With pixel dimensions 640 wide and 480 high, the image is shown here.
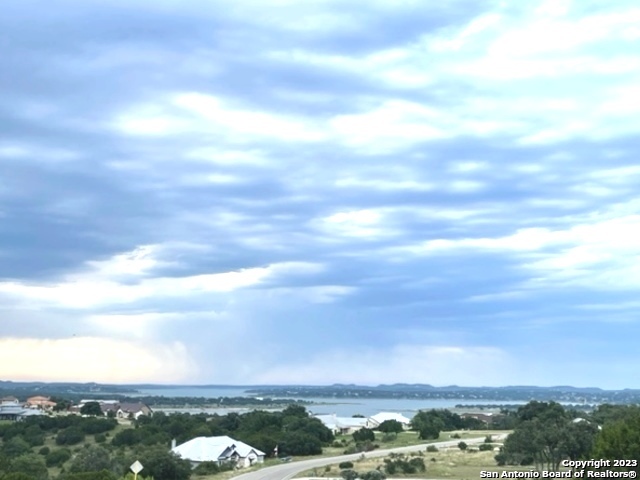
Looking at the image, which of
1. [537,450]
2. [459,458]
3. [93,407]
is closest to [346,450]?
[459,458]

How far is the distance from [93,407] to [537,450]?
10681 cm

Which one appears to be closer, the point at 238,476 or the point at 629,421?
the point at 629,421

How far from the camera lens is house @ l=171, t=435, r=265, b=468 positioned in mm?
77500

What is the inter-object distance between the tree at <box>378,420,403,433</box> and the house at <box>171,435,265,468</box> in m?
35.4

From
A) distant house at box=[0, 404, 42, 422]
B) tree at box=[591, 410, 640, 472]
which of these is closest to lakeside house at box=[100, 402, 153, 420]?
distant house at box=[0, 404, 42, 422]

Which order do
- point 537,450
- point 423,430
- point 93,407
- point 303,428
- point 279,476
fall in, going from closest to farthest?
point 537,450 → point 279,476 → point 303,428 → point 423,430 → point 93,407

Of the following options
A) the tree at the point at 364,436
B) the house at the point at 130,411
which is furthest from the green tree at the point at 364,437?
the house at the point at 130,411

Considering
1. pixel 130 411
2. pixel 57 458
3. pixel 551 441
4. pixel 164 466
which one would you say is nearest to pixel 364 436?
A: pixel 57 458

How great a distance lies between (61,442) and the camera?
9456 cm

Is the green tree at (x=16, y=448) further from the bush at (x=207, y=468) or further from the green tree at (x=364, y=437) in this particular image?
the green tree at (x=364, y=437)

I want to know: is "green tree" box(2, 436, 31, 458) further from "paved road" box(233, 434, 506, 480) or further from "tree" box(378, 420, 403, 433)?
"tree" box(378, 420, 403, 433)

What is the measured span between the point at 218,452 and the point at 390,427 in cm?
4233

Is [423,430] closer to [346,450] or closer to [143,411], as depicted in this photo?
[346,450]

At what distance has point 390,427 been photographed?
117 m
